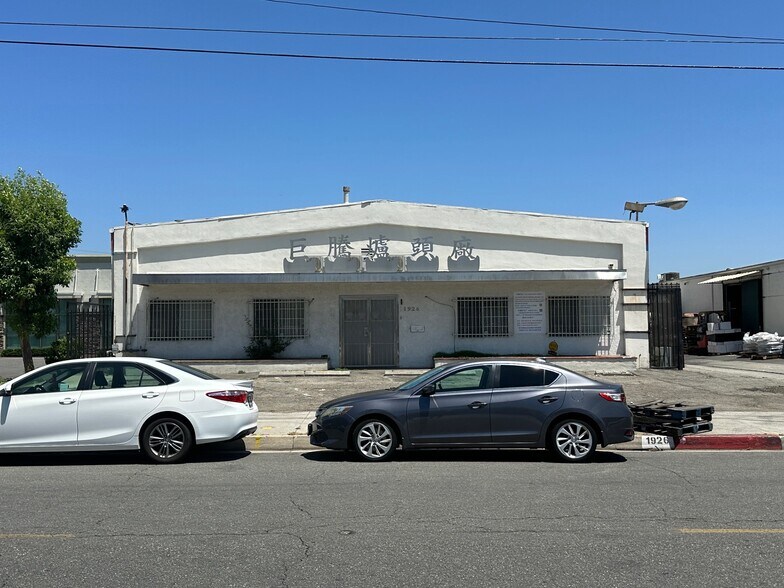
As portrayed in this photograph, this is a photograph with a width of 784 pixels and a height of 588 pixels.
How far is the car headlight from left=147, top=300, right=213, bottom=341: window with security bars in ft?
42.4

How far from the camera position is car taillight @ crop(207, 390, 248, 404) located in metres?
9.93

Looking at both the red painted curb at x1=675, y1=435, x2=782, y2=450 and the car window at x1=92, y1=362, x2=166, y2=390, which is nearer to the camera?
the car window at x1=92, y1=362, x2=166, y2=390

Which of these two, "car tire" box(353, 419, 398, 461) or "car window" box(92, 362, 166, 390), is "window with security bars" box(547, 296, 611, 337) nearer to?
"car tire" box(353, 419, 398, 461)

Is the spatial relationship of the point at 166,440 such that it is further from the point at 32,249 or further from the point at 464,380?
the point at 32,249

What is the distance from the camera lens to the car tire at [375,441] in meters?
9.84

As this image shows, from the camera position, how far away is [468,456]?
10.5 m

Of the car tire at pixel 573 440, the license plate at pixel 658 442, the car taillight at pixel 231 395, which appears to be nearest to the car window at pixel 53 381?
the car taillight at pixel 231 395

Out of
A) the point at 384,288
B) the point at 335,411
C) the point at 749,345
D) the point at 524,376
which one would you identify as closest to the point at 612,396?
the point at 524,376

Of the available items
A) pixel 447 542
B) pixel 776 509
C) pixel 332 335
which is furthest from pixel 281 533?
pixel 332 335

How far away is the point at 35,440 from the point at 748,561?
8573 mm

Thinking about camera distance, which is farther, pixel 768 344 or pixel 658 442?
pixel 768 344

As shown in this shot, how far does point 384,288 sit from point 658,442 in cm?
1231

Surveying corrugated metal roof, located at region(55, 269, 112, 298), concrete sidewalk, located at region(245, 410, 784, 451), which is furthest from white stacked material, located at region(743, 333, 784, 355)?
corrugated metal roof, located at region(55, 269, 112, 298)

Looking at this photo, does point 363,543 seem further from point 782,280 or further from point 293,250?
point 782,280
